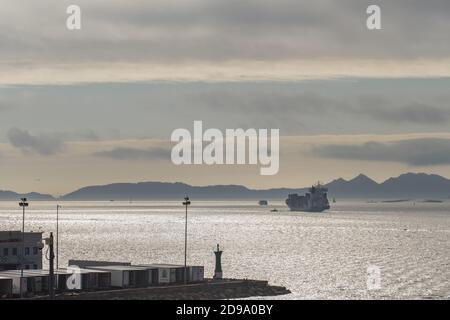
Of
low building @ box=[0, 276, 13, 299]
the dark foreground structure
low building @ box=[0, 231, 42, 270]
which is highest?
low building @ box=[0, 231, 42, 270]

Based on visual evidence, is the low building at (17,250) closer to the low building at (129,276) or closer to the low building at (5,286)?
the low building at (129,276)

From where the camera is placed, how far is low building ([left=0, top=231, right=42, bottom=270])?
118 meters

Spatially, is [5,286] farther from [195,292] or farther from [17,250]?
[195,292]

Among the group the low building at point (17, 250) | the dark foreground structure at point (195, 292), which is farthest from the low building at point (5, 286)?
the low building at point (17, 250)

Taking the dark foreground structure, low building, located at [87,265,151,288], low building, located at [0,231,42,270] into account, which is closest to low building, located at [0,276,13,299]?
the dark foreground structure

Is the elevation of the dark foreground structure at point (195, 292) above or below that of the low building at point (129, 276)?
below

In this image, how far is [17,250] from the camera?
119 meters

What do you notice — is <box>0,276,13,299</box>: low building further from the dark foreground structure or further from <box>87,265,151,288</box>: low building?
<box>87,265,151,288</box>: low building

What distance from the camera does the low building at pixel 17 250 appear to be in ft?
386

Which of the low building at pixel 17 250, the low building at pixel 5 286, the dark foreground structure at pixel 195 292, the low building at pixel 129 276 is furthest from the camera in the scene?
the low building at pixel 17 250

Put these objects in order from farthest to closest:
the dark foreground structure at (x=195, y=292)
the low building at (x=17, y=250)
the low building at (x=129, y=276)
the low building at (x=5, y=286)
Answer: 1. the low building at (x=17, y=250)
2. the low building at (x=129, y=276)
3. the dark foreground structure at (x=195, y=292)
4. the low building at (x=5, y=286)
